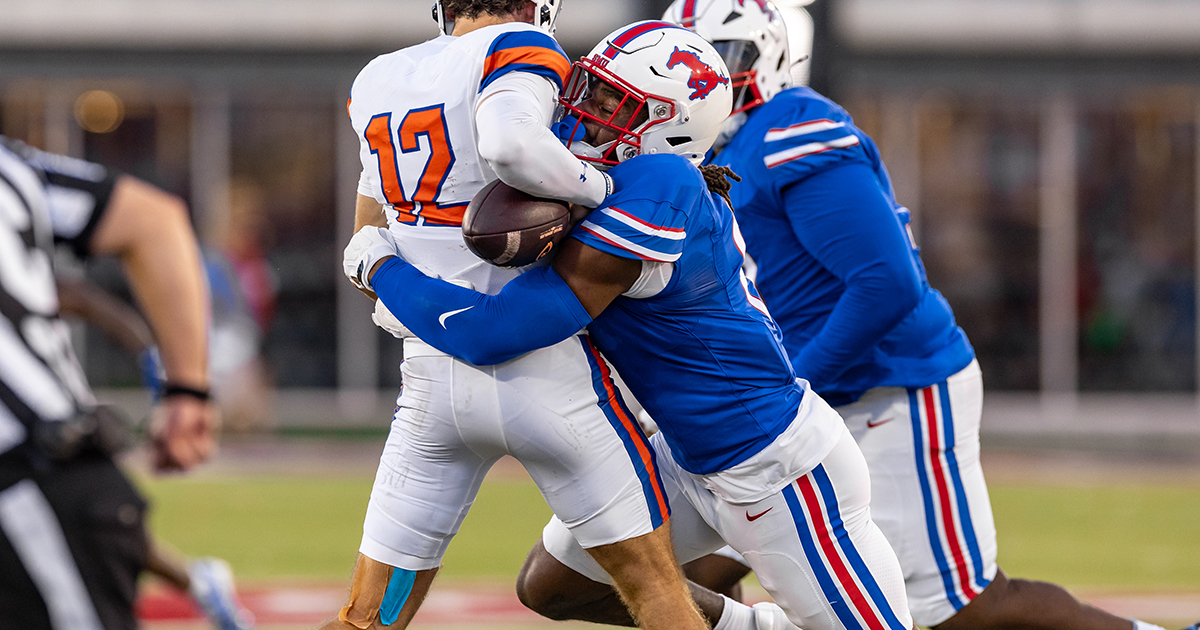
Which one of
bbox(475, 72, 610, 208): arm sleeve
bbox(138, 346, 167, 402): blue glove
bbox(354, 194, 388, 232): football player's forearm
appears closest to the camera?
bbox(475, 72, 610, 208): arm sleeve

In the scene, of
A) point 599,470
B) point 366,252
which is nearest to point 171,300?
point 366,252

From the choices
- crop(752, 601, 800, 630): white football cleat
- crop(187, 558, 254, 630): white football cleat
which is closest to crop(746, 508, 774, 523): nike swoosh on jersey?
crop(752, 601, 800, 630): white football cleat

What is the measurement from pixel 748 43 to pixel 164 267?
70.7 inches

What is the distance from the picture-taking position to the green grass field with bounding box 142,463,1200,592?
797cm

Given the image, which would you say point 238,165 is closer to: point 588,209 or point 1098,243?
point 1098,243

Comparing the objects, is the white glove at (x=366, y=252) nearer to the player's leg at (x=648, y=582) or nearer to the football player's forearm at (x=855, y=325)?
the player's leg at (x=648, y=582)

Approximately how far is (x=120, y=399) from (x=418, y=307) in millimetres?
13999

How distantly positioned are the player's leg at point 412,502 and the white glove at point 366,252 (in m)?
0.20

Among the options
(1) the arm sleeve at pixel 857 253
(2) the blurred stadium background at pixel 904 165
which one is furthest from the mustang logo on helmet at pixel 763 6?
(2) the blurred stadium background at pixel 904 165

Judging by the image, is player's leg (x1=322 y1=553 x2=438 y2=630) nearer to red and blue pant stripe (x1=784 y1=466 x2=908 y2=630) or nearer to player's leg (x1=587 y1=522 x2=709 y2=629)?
player's leg (x1=587 y1=522 x2=709 y2=629)

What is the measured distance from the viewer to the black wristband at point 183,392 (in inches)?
132

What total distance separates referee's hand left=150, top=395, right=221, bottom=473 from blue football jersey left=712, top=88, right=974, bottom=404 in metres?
1.65

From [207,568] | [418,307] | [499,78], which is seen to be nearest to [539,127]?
[499,78]

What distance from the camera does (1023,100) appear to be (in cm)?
1616
